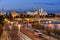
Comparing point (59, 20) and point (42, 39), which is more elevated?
point (42, 39)

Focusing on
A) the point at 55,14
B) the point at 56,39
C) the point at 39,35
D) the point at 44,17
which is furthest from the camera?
the point at 55,14

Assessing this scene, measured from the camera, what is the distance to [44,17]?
78.6 meters

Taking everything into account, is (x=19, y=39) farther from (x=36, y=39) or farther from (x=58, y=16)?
(x=58, y=16)

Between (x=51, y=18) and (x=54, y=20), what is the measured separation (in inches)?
108

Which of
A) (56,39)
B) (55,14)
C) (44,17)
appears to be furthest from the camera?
(55,14)

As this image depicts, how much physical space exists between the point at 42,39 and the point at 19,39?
192cm

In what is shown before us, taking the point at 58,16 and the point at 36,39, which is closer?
the point at 36,39

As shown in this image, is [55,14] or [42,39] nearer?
[42,39]

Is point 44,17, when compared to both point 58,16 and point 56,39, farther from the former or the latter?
point 56,39

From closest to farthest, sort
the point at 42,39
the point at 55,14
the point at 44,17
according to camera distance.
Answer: the point at 42,39 < the point at 44,17 < the point at 55,14

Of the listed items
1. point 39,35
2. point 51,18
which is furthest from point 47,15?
point 39,35

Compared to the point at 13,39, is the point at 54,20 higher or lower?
lower

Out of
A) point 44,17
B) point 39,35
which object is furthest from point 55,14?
point 39,35

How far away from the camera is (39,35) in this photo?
22844 millimetres
